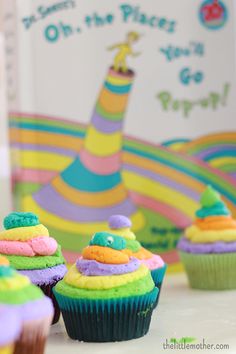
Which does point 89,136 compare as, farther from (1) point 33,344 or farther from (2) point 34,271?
(1) point 33,344

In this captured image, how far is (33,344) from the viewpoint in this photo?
1.31 metres

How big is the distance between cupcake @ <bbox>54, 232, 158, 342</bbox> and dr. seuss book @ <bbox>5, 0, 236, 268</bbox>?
78cm

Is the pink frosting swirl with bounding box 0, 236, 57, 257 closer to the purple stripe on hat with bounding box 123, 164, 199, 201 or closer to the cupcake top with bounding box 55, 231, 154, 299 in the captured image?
the cupcake top with bounding box 55, 231, 154, 299

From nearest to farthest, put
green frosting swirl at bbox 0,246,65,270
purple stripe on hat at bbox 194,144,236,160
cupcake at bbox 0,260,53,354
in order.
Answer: cupcake at bbox 0,260,53,354
green frosting swirl at bbox 0,246,65,270
purple stripe on hat at bbox 194,144,236,160

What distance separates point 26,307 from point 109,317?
0.46 metres

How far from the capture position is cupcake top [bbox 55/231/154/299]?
1695 millimetres

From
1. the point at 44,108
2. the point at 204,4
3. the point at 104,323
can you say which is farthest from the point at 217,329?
the point at 204,4

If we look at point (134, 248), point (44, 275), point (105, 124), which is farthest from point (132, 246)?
point (105, 124)

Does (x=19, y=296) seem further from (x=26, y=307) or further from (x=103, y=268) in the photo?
(x=103, y=268)

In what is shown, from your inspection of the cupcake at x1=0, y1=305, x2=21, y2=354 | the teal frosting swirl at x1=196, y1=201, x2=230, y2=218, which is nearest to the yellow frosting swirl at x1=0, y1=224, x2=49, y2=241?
the cupcake at x1=0, y1=305, x2=21, y2=354

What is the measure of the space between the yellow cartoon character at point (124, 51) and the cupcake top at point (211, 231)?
58cm

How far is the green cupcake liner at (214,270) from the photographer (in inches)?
92.0

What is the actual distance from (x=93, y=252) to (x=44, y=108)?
0.91 meters

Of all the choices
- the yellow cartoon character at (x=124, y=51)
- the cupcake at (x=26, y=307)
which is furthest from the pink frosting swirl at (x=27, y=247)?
the yellow cartoon character at (x=124, y=51)
